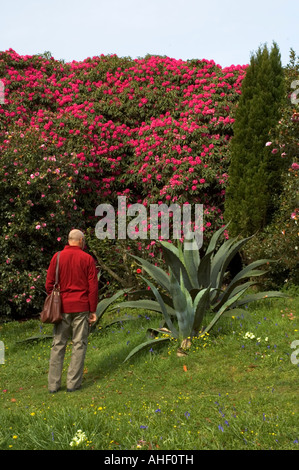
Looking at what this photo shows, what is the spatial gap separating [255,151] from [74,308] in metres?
5.28

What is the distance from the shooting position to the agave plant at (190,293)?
616 centimetres

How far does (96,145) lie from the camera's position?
1149cm

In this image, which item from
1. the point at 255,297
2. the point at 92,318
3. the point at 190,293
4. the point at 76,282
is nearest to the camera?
the point at 76,282


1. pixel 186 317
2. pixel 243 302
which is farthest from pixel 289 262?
pixel 186 317

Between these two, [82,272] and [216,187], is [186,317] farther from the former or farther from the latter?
[216,187]

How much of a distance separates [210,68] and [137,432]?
390 inches

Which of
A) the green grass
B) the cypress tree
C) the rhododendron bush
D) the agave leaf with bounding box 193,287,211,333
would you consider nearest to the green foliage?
the rhododendron bush

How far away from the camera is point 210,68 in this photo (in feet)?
39.9

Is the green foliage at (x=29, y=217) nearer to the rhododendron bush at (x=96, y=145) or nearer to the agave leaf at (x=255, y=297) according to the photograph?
the rhododendron bush at (x=96, y=145)

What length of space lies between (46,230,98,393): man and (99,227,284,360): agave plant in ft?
2.14

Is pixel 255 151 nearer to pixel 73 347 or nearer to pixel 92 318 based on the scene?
pixel 92 318

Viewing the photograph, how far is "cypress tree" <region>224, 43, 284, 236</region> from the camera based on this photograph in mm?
9422

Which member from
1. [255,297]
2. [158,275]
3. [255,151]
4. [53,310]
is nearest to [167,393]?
[53,310]

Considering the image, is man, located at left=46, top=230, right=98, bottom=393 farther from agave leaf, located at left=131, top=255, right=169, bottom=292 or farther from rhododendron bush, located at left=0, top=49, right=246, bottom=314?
rhododendron bush, located at left=0, top=49, right=246, bottom=314
